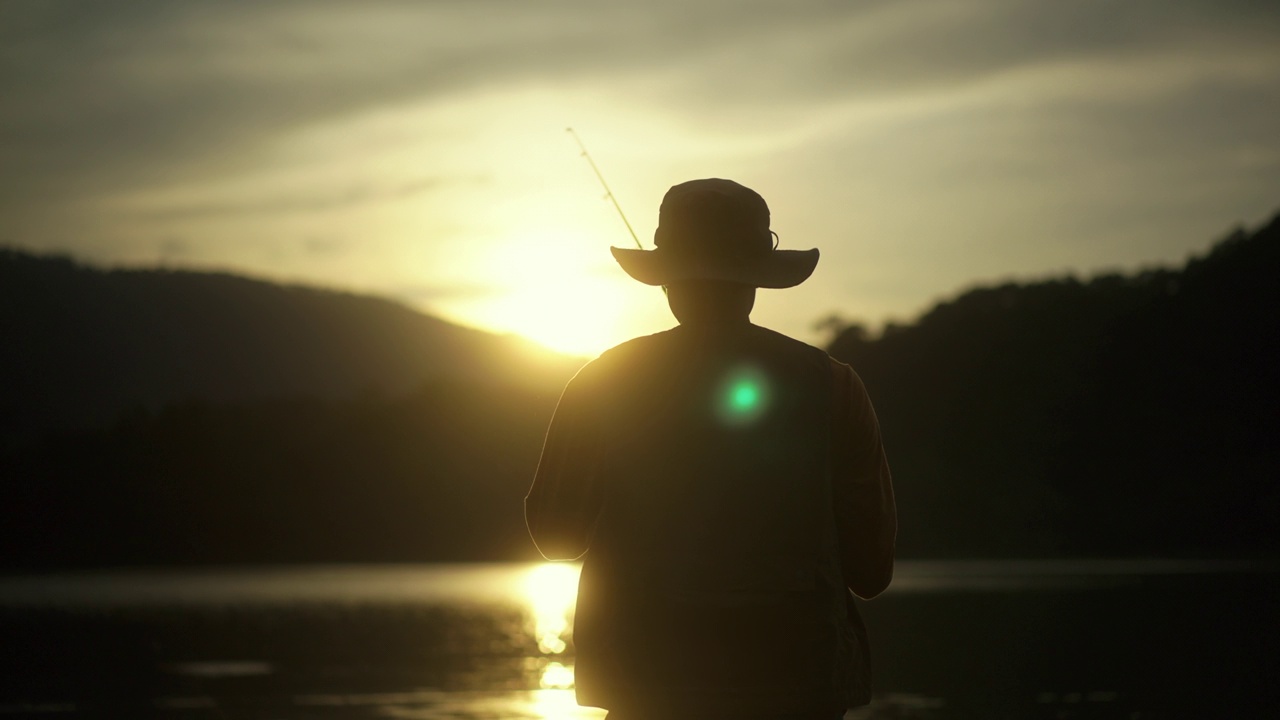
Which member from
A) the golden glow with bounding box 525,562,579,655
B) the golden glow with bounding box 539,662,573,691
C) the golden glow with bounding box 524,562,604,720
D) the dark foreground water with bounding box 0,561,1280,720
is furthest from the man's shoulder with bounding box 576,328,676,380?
A: the golden glow with bounding box 539,662,573,691

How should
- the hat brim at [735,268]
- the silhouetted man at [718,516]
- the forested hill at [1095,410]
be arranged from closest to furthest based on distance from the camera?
the silhouetted man at [718,516] < the hat brim at [735,268] < the forested hill at [1095,410]

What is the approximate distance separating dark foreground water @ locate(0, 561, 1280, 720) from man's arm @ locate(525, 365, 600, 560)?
34432mm

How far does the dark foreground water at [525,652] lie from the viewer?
4088 centimetres

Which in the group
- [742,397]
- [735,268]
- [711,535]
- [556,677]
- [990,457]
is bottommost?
[556,677]

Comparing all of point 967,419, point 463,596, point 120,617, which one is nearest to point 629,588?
point 120,617

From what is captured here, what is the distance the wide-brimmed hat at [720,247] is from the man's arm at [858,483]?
22 centimetres

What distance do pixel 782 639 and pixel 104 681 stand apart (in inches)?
2194

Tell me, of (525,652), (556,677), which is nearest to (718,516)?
(556,677)

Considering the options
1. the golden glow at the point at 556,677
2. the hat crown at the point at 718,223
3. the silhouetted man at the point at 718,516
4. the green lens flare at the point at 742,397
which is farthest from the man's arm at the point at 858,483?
the golden glow at the point at 556,677

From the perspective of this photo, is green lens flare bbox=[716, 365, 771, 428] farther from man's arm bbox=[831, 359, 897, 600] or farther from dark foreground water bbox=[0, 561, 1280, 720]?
dark foreground water bbox=[0, 561, 1280, 720]

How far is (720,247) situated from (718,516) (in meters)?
0.53

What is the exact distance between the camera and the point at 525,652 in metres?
66.4

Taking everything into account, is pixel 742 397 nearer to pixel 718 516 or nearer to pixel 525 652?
pixel 718 516

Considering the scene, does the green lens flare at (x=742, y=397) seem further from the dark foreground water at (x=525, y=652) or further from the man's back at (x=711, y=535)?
the dark foreground water at (x=525, y=652)
